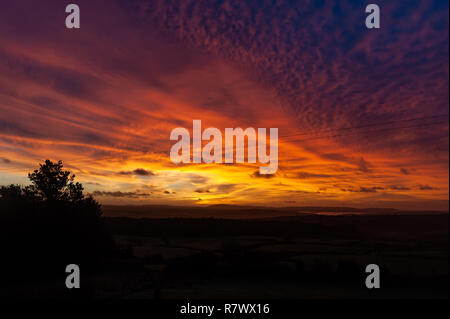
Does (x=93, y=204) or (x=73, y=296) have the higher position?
(x=93, y=204)

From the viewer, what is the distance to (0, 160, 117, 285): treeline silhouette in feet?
89.6

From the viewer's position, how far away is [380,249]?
49.2 meters

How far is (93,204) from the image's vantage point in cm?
3456

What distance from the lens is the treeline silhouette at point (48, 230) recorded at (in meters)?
27.3

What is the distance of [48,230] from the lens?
96.9 ft
